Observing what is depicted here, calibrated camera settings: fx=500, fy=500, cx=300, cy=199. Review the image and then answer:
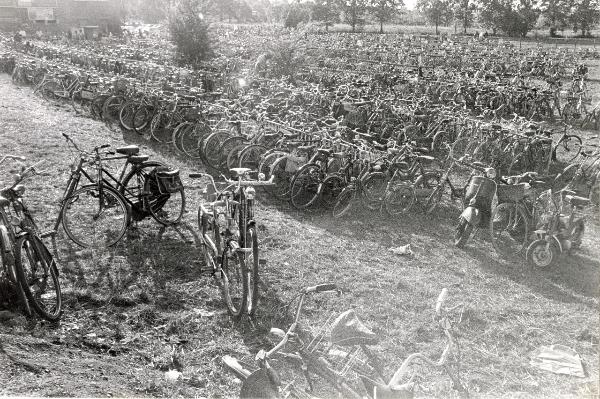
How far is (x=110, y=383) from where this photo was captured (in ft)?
11.9

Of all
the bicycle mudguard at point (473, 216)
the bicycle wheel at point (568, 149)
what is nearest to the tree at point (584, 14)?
the bicycle wheel at point (568, 149)

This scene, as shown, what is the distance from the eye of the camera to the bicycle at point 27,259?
4.26 m

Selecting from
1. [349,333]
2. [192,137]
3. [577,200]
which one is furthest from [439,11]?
[349,333]

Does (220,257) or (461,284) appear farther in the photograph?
(461,284)

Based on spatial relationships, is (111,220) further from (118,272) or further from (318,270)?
(318,270)

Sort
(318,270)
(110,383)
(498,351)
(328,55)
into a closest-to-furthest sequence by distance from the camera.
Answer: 1. (110,383)
2. (498,351)
3. (318,270)
4. (328,55)

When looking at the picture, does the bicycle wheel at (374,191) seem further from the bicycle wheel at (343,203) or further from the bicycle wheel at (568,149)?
the bicycle wheel at (568,149)

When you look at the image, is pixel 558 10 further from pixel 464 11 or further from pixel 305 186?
pixel 464 11

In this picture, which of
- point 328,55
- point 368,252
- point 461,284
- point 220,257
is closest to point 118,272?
point 220,257

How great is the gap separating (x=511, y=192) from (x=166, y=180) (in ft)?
15.3

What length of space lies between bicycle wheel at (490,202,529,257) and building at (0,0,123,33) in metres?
32.7

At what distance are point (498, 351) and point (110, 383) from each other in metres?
3.38

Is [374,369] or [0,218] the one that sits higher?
[0,218]

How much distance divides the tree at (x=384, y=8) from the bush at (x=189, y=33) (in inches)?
1427
